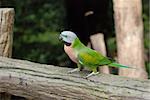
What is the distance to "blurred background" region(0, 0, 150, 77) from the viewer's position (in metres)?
4.48

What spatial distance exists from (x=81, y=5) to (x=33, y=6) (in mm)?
2171

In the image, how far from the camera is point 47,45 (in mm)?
5961

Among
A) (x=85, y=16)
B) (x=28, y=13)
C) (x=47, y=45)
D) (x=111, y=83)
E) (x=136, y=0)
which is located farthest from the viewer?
(x=28, y=13)

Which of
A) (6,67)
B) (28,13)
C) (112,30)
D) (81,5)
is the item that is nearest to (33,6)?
(28,13)

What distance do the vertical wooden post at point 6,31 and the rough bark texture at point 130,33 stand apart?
3.90 ft

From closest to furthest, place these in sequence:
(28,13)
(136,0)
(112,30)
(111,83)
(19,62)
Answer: (111,83) → (19,62) → (136,0) → (112,30) → (28,13)

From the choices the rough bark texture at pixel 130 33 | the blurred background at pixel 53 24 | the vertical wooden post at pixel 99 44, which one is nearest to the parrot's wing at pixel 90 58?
the rough bark texture at pixel 130 33

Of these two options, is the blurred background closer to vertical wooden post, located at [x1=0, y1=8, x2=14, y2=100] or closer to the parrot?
vertical wooden post, located at [x1=0, y1=8, x2=14, y2=100]

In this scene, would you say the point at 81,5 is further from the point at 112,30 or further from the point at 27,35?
the point at 27,35

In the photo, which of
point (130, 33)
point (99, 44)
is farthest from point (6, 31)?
point (99, 44)

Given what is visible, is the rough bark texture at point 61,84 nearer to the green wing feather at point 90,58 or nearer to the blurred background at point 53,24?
the green wing feather at point 90,58

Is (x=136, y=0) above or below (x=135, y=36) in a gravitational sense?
above

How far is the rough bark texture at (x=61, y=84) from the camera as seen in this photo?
6.07 feet

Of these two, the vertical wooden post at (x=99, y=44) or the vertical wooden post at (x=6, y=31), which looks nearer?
the vertical wooden post at (x=6, y=31)
